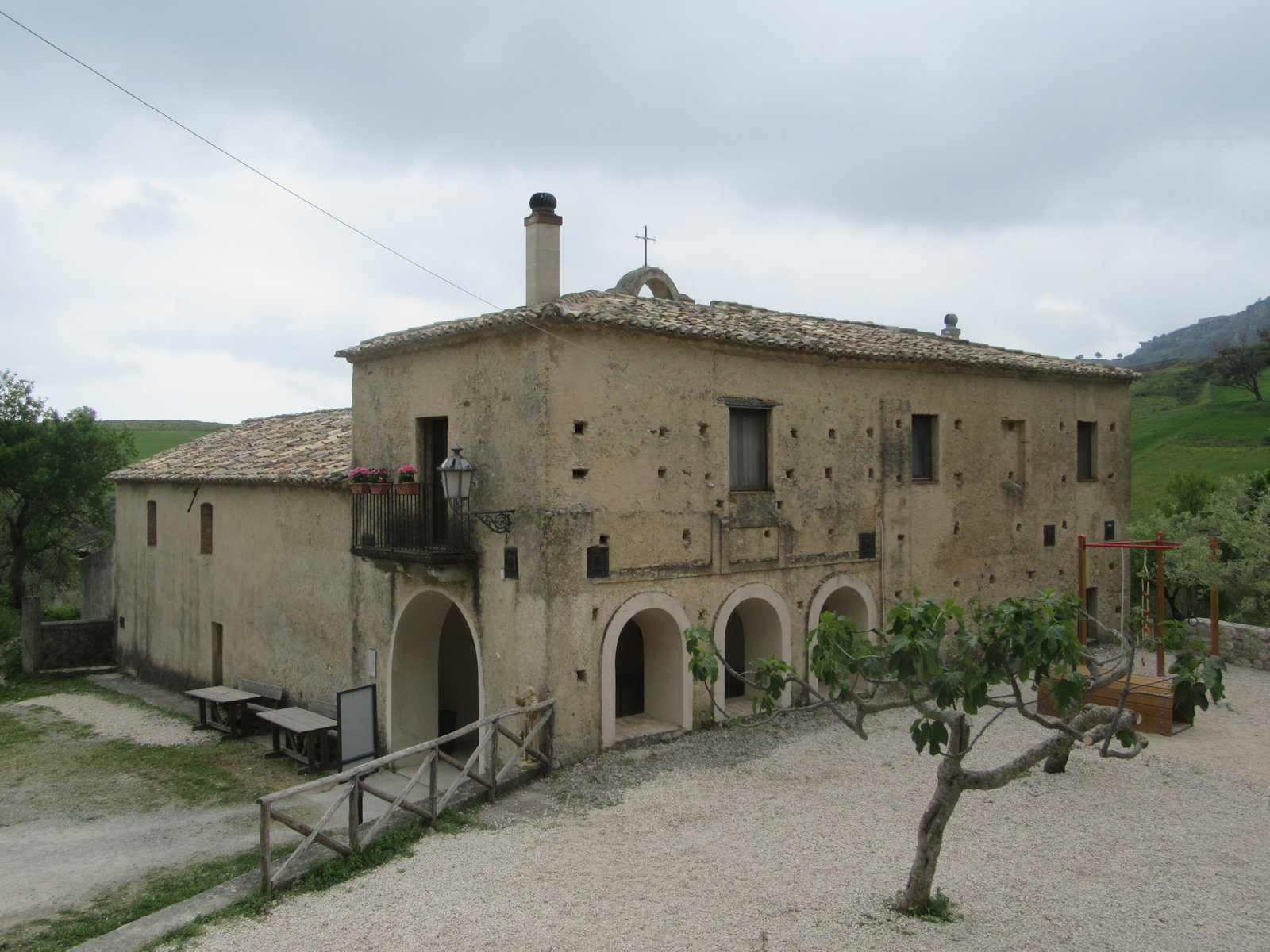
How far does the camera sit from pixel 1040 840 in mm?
9117

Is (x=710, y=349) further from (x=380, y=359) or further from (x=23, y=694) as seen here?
(x=23, y=694)

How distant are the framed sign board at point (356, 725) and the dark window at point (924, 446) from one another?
9.72 meters

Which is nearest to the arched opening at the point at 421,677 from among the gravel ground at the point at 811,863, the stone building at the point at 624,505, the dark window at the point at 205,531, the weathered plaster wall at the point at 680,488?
the stone building at the point at 624,505

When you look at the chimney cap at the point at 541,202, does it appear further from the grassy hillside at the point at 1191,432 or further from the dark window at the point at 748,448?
the grassy hillside at the point at 1191,432

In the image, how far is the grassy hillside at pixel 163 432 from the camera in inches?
1994

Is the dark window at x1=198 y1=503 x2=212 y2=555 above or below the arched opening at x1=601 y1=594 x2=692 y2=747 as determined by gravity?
above

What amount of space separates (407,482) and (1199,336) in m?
168

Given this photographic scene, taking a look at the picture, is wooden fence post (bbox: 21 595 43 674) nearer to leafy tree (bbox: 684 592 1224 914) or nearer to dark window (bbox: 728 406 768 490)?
dark window (bbox: 728 406 768 490)

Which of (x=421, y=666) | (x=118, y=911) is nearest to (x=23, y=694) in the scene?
(x=421, y=666)

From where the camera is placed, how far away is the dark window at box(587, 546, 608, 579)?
11734 mm

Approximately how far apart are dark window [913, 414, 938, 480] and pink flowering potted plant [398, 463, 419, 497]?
857 centimetres

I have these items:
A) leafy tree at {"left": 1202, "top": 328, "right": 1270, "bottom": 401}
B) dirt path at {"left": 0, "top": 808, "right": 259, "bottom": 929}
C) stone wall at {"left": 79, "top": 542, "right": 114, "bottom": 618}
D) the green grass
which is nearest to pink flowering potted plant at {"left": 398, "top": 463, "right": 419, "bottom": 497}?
dirt path at {"left": 0, "top": 808, "right": 259, "bottom": 929}

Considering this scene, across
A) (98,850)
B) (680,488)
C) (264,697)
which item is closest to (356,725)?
(98,850)

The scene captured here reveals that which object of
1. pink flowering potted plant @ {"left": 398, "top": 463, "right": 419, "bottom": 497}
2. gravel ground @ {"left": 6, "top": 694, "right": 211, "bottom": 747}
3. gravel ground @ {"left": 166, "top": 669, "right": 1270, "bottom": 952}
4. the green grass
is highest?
pink flowering potted plant @ {"left": 398, "top": 463, "right": 419, "bottom": 497}
